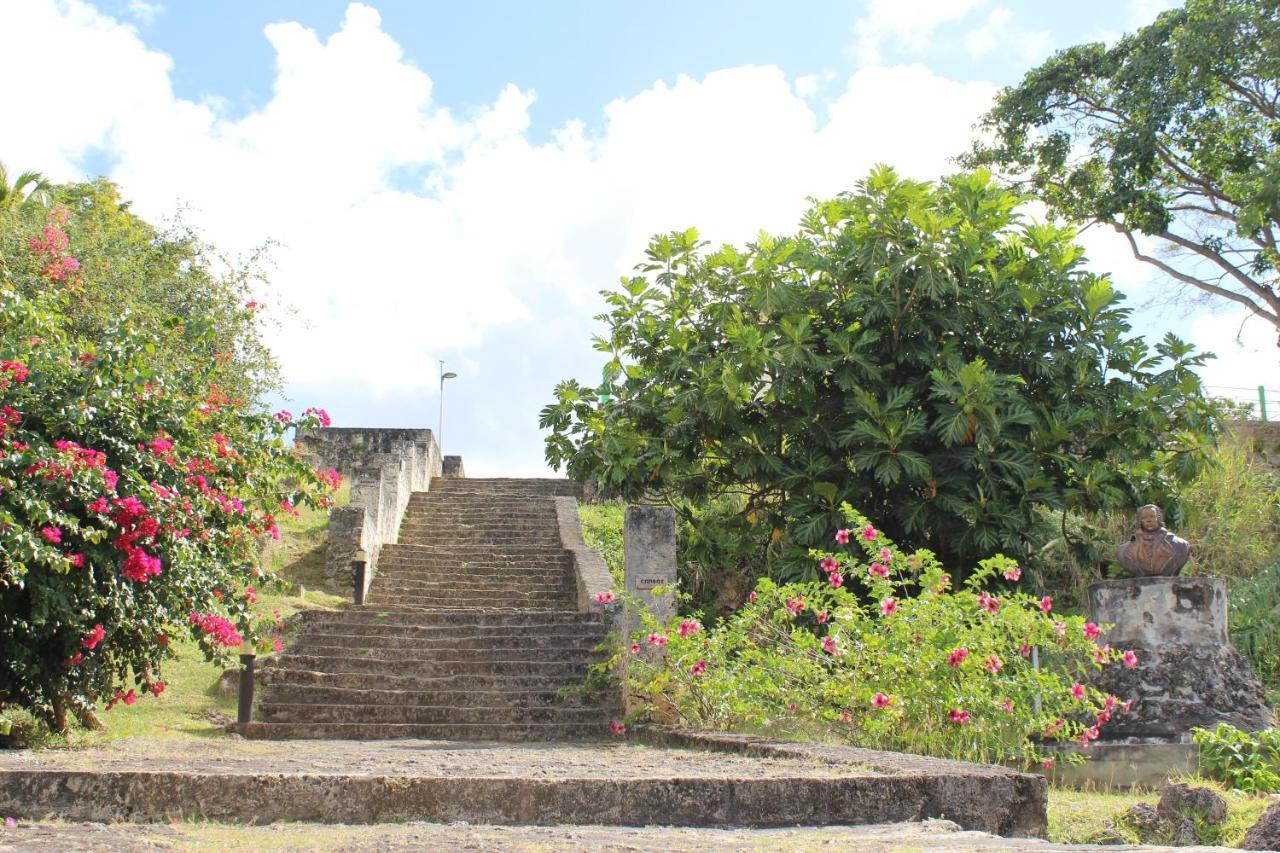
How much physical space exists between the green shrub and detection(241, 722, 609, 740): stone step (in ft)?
15.2

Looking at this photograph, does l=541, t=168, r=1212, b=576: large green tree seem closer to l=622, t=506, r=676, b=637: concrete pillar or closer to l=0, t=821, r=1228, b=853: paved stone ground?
l=622, t=506, r=676, b=637: concrete pillar

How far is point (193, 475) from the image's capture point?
7.59 metres

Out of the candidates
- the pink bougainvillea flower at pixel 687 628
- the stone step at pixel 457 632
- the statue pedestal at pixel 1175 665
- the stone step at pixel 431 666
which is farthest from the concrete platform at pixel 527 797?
the stone step at pixel 457 632

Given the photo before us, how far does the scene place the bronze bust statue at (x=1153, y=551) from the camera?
26.7 ft

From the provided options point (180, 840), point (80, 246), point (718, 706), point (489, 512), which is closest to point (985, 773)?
point (180, 840)

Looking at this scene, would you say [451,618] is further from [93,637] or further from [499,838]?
[499,838]

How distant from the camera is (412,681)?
11.0 metres

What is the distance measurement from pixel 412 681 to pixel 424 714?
0.69 metres

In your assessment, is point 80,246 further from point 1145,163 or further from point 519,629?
point 1145,163

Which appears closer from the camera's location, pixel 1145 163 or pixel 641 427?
pixel 641 427

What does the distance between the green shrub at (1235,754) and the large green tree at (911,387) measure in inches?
110

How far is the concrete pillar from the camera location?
30.9ft

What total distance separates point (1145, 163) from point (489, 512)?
10.6m

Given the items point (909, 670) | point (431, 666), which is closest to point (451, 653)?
point (431, 666)
